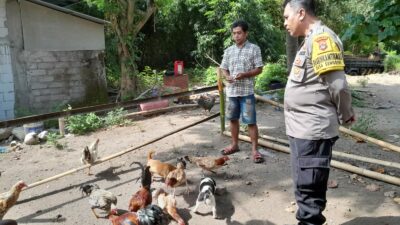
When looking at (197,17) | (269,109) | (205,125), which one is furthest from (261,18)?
(205,125)

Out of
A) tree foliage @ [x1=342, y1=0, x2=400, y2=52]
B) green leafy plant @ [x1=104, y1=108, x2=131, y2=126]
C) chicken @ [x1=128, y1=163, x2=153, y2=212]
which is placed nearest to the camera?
tree foliage @ [x1=342, y1=0, x2=400, y2=52]

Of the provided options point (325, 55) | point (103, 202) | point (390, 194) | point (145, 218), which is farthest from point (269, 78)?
point (325, 55)

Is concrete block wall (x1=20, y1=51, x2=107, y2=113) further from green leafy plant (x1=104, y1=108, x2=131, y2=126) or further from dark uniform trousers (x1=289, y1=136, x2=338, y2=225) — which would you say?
dark uniform trousers (x1=289, y1=136, x2=338, y2=225)

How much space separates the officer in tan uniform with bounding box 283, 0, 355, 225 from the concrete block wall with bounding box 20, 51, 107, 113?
30.1 ft

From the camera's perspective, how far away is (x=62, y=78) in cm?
1138

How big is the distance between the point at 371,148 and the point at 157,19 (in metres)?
16.2

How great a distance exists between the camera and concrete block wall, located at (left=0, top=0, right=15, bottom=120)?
33.7 ft

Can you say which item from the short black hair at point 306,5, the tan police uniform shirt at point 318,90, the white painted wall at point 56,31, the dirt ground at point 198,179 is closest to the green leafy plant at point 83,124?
the dirt ground at point 198,179

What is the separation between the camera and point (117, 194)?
4895 millimetres

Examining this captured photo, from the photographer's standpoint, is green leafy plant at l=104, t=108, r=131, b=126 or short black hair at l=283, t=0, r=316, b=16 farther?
green leafy plant at l=104, t=108, r=131, b=126

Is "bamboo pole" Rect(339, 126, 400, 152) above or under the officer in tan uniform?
under

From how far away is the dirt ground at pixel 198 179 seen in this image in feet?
13.8

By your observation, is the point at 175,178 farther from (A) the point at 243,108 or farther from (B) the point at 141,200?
(A) the point at 243,108

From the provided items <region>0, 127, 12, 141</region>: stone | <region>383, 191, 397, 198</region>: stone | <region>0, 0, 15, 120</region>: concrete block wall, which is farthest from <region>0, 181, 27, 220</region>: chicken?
<region>0, 0, 15, 120</region>: concrete block wall
